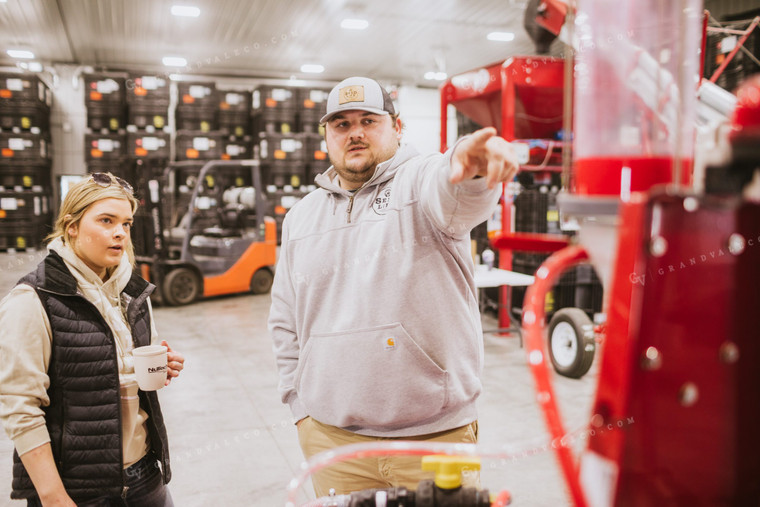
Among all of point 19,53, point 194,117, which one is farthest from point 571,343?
point 19,53

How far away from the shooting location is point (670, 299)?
1.71 feet

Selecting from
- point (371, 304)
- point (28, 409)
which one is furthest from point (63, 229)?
point (371, 304)

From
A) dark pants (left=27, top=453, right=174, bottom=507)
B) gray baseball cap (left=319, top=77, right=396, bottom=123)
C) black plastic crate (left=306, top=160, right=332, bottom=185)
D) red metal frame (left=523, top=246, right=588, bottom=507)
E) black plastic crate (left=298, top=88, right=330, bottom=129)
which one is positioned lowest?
dark pants (left=27, top=453, right=174, bottom=507)

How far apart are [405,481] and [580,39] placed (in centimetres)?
130

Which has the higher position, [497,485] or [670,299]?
[670,299]

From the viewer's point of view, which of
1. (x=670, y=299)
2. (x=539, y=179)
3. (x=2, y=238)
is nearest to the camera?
(x=670, y=299)

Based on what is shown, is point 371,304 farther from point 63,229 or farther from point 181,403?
point 181,403

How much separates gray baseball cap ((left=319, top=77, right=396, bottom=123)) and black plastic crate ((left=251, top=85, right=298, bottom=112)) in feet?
39.7

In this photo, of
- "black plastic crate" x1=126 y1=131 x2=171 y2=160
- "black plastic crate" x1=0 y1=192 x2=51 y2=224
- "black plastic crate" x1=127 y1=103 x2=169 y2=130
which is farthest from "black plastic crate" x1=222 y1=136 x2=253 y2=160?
"black plastic crate" x1=0 y1=192 x2=51 y2=224

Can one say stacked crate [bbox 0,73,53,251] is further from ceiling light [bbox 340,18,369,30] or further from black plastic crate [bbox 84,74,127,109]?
ceiling light [bbox 340,18,369,30]

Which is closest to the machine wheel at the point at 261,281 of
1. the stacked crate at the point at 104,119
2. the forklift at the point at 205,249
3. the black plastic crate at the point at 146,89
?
the forklift at the point at 205,249

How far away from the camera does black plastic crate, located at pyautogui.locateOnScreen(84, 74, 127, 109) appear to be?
1251 centimetres

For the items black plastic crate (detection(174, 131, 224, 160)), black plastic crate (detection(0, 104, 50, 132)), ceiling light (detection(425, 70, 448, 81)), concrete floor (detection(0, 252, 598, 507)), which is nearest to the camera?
concrete floor (detection(0, 252, 598, 507))

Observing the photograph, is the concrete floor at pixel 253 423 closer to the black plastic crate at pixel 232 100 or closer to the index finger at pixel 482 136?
the index finger at pixel 482 136
